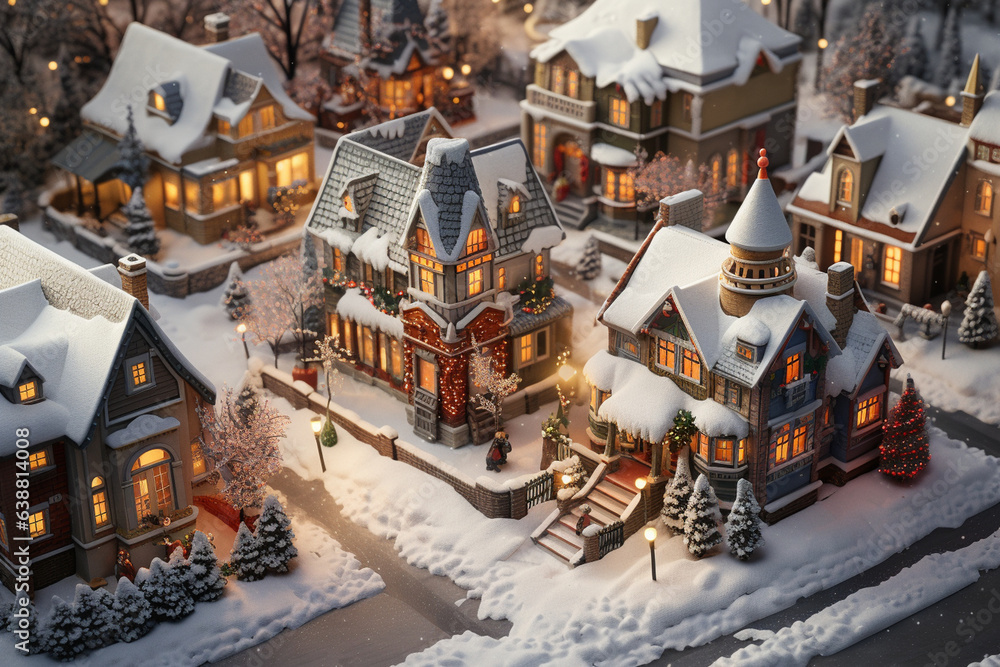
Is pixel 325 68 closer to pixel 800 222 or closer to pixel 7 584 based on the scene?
pixel 800 222

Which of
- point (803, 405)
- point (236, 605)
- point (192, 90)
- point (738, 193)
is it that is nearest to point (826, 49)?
point (738, 193)

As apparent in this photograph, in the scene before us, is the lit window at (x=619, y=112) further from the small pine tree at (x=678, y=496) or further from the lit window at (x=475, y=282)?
the small pine tree at (x=678, y=496)

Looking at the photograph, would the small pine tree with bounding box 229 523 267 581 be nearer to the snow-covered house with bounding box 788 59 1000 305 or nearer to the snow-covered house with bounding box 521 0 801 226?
the snow-covered house with bounding box 521 0 801 226

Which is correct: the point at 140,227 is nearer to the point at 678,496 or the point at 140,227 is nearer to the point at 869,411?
the point at 678,496

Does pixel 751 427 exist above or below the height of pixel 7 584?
above

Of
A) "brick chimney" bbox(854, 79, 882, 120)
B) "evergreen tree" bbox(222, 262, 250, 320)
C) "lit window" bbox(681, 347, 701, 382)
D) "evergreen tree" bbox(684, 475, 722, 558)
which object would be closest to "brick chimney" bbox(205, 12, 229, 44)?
"evergreen tree" bbox(222, 262, 250, 320)

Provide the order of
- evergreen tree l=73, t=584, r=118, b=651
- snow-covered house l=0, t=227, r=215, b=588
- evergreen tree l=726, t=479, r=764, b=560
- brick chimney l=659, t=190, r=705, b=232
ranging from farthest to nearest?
1. brick chimney l=659, t=190, r=705, b=232
2. evergreen tree l=726, t=479, r=764, b=560
3. snow-covered house l=0, t=227, r=215, b=588
4. evergreen tree l=73, t=584, r=118, b=651

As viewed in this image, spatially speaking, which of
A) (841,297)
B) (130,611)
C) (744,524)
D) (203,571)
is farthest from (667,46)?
(130,611)

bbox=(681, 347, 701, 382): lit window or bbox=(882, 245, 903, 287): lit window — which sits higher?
bbox=(681, 347, 701, 382): lit window
